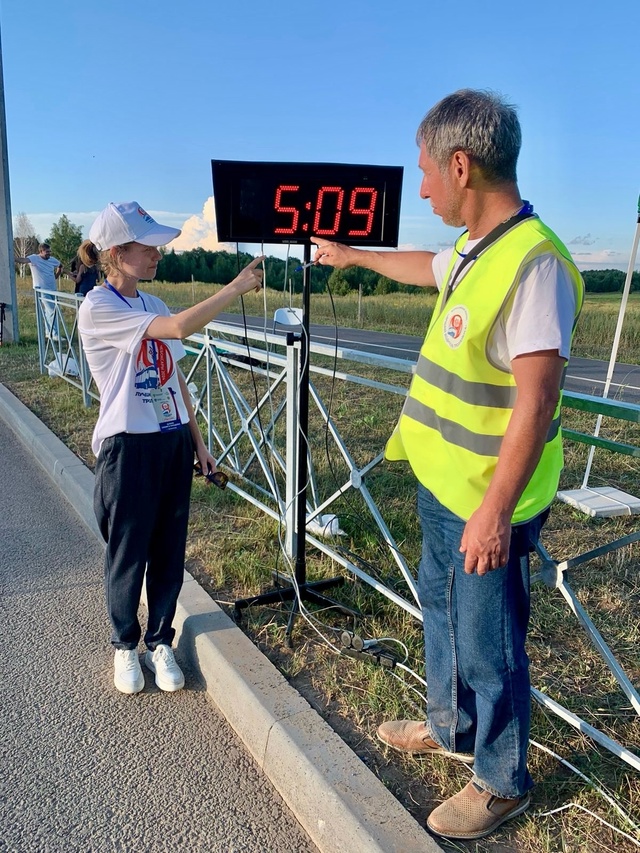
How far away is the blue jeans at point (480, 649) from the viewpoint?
1783mm

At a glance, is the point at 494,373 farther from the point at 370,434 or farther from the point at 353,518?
the point at 370,434

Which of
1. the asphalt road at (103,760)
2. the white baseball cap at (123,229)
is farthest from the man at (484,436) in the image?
the white baseball cap at (123,229)

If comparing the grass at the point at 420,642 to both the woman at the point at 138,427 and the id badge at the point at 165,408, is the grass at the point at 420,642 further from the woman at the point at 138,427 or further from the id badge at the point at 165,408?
the id badge at the point at 165,408

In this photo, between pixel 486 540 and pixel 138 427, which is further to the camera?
pixel 138 427

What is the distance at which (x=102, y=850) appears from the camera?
6.29ft

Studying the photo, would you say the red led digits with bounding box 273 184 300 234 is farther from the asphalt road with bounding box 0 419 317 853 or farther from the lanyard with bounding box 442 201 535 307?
the asphalt road with bounding box 0 419 317 853

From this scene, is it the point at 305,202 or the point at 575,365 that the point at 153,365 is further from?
the point at 575,365

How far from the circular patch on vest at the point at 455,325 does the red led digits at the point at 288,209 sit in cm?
117

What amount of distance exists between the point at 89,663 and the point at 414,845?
1.68 meters

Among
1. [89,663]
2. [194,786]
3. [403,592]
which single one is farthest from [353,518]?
[194,786]

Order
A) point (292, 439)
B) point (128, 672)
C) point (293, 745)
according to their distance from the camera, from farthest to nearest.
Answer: point (292, 439)
point (128, 672)
point (293, 745)

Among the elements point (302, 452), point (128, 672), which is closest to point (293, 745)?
point (128, 672)

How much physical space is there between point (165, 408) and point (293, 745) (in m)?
1.31

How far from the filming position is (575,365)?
42.2 feet
